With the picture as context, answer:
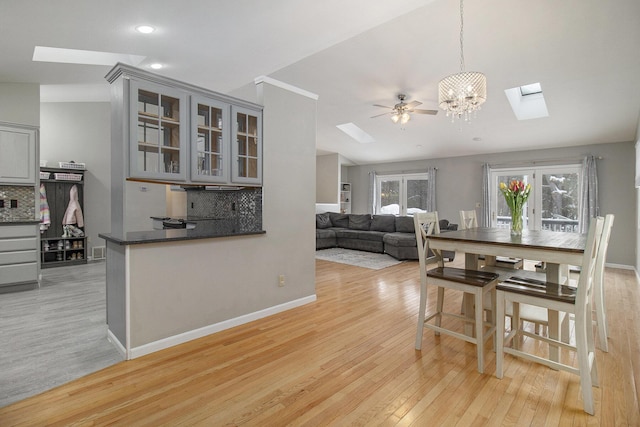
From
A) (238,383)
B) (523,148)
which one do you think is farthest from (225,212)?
(523,148)

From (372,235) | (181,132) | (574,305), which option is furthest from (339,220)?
(574,305)

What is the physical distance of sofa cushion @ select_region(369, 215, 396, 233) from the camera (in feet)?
25.1

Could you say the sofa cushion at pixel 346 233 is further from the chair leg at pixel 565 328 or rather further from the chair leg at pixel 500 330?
the chair leg at pixel 500 330

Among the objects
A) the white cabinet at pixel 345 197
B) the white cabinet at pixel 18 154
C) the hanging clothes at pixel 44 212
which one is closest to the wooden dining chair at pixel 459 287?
the white cabinet at pixel 18 154

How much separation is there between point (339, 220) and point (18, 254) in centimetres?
642

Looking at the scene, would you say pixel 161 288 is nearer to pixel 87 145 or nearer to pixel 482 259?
pixel 482 259

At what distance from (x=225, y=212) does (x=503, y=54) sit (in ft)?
13.5

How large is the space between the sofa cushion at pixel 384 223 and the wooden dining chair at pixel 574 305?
5.27 m

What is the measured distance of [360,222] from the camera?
8.30 meters

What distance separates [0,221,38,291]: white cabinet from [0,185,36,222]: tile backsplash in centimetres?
24

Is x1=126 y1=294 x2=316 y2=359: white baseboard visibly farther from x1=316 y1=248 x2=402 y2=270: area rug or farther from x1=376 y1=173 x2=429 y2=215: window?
x1=376 y1=173 x2=429 y2=215: window

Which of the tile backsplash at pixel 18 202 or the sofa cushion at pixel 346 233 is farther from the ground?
the tile backsplash at pixel 18 202

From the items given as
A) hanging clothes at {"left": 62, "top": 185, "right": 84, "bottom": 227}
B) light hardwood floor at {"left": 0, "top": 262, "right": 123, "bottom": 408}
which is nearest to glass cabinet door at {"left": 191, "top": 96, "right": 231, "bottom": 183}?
light hardwood floor at {"left": 0, "top": 262, "right": 123, "bottom": 408}

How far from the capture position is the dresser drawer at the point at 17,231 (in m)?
4.14
